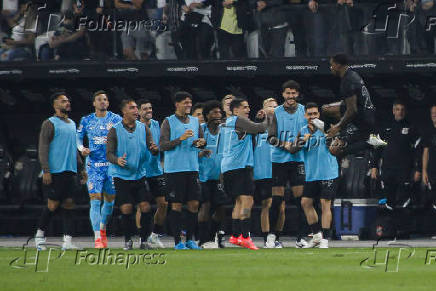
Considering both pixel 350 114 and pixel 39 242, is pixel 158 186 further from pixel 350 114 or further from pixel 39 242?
pixel 350 114

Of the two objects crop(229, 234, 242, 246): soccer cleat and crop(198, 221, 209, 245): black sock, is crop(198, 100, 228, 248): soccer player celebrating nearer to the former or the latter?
crop(198, 221, 209, 245): black sock

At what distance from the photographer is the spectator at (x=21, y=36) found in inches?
787

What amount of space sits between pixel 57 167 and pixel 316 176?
3520 mm

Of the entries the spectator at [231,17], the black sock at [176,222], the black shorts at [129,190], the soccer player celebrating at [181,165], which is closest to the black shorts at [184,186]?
the soccer player celebrating at [181,165]

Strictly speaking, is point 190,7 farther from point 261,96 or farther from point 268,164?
point 268,164

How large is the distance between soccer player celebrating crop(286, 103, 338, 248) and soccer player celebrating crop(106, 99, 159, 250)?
207 cm

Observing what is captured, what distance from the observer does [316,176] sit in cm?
1461

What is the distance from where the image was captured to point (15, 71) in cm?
1998

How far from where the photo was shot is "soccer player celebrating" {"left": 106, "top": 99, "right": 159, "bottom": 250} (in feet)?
46.3

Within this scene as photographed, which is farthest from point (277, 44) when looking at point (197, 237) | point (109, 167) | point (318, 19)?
point (109, 167)

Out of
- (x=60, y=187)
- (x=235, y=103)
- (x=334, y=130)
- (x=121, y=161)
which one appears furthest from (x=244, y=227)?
(x=60, y=187)

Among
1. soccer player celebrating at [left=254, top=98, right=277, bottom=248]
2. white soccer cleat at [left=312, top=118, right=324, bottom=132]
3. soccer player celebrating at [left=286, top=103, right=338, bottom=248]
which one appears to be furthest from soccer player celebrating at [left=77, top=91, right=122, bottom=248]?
white soccer cleat at [left=312, top=118, right=324, bottom=132]

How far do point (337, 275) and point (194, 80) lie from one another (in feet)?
36.6

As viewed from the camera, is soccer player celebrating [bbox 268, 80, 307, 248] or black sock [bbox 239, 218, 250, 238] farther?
soccer player celebrating [bbox 268, 80, 307, 248]
